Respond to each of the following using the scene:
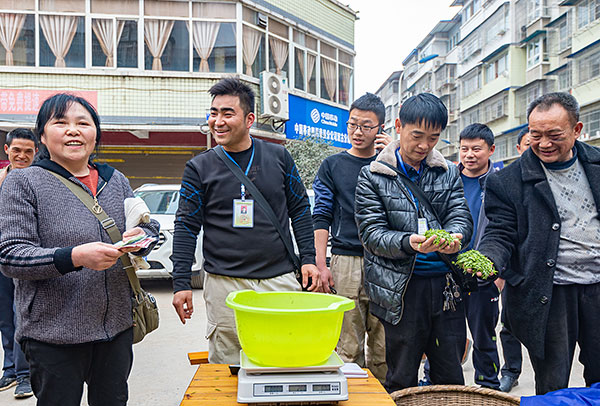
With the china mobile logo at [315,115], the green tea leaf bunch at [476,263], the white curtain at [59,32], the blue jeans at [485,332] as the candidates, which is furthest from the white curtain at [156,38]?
the green tea leaf bunch at [476,263]

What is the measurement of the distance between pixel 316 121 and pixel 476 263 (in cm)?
1474

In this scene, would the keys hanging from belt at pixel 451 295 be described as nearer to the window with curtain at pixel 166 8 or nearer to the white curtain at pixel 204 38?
the white curtain at pixel 204 38

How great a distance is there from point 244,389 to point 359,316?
1.80 metres

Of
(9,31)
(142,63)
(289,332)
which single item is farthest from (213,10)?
(289,332)

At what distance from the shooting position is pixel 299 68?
16562 millimetres

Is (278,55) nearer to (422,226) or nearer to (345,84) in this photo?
(345,84)

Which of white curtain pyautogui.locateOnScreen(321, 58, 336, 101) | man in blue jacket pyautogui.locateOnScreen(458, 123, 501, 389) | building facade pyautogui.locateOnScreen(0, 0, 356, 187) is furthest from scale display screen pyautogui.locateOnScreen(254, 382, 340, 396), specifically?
white curtain pyautogui.locateOnScreen(321, 58, 336, 101)

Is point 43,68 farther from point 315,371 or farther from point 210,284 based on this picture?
point 315,371

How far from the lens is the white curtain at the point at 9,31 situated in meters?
13.5

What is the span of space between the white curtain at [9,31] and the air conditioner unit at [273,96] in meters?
7.02

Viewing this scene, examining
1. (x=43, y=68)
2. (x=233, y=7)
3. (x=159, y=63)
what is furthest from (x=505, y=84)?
(x=43, y=68)

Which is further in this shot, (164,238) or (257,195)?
(164,238)

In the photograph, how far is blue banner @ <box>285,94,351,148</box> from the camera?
1562cm

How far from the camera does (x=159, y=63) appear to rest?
13984mm
